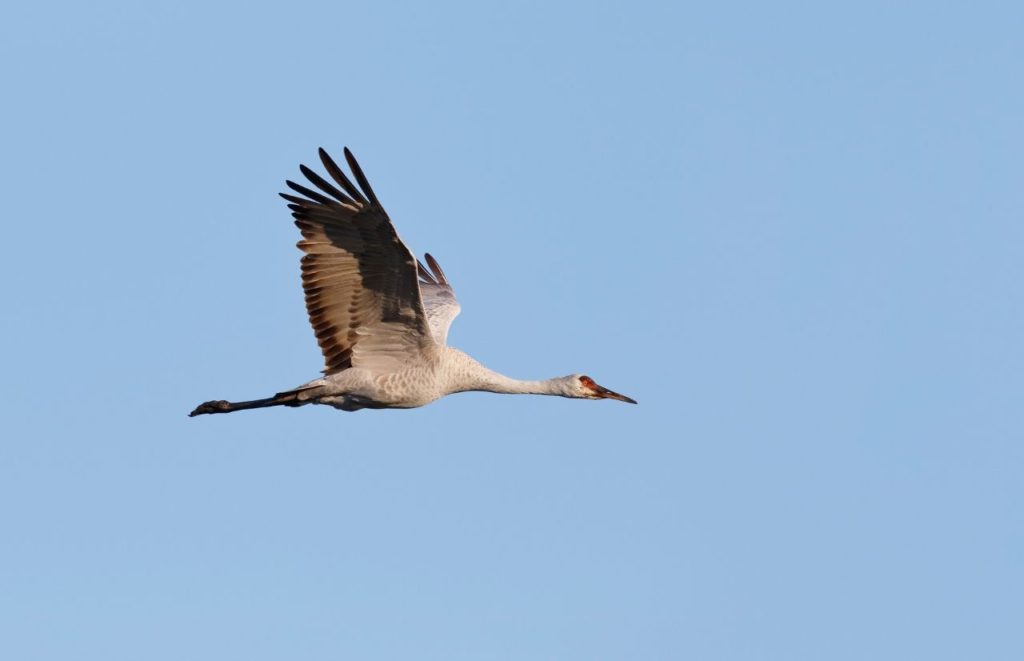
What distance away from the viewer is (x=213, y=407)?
23.3 meters

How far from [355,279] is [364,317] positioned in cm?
59

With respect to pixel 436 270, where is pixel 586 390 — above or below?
below

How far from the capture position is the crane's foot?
76.0 feet

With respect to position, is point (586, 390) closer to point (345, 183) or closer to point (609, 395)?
point (609, 395)

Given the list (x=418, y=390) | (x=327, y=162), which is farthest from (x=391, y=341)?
(x=327, y=162)

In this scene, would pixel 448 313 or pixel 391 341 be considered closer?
pixel 391 341

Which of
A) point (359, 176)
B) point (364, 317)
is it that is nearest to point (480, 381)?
point (364, 317)

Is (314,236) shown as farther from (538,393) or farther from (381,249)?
(538,393)

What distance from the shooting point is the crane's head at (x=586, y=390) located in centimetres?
2358

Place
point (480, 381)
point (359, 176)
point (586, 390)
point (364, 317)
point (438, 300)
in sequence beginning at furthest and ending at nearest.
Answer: point (438, 300)
point (586, 390)
point (480, 381)
point (364, 317)
point (359, 176)

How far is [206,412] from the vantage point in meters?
23.3

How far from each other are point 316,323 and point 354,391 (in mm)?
978

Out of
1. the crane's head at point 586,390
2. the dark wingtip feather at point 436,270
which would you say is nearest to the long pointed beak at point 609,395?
the crane's head at point 586,390

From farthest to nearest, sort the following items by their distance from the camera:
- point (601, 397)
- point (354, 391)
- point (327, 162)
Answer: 1. point (601, 397)
2. point (354, 391)
3. point (327, 162)
